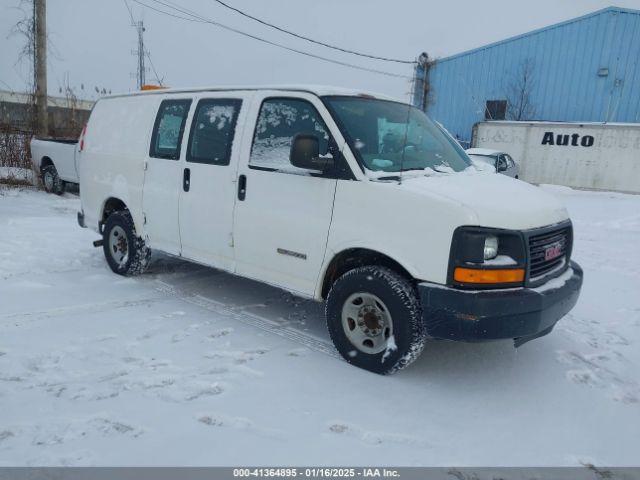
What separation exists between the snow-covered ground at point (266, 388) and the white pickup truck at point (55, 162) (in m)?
6.77

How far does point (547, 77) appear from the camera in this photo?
22.2 meters

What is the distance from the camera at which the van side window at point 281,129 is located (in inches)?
156

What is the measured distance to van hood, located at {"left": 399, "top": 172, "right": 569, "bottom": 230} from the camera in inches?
127

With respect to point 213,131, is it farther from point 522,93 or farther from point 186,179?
point 522,93

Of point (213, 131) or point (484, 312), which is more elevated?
point (213, 131)

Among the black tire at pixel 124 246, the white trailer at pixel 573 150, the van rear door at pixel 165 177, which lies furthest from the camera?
the white trailer at pixel 573 150

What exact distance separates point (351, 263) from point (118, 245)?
11.0 feet

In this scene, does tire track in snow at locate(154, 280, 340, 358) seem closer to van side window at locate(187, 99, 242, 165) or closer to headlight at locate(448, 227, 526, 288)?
headlight at locate(448, 227, 526, 288)

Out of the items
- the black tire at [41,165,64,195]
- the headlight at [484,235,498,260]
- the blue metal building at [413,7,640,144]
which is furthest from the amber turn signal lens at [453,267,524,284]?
the blue metal building at [413,7,640,144]

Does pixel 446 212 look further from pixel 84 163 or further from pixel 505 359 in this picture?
pixel 84 163

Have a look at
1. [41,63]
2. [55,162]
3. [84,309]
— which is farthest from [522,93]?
[84,309]

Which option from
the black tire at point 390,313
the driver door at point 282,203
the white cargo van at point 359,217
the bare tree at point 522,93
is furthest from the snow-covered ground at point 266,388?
the bare tree at point 522,93

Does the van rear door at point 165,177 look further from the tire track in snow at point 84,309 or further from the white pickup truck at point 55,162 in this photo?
the white pickup truck at point 55,162

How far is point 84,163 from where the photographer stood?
627 centimetres
